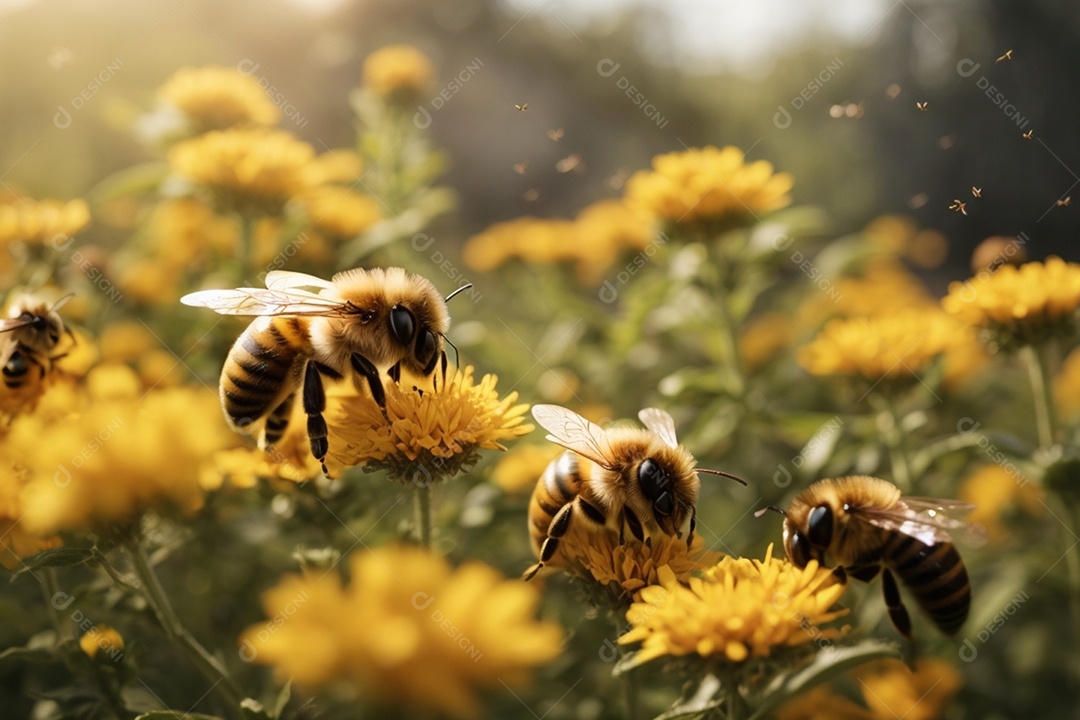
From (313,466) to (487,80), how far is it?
400 inches

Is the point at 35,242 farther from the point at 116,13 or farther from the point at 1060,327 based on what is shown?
the point at 116,13

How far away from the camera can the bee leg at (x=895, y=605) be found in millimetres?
1925

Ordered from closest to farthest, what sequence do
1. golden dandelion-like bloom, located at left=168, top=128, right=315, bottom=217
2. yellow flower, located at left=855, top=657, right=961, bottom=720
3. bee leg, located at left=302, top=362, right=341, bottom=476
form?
bee leg, located at left=302, top=362, right=341, bottom=476
yellow flower, located at left=855, top=657, right=961, bottom=720
golden dandelion-like bloom, located at left=168, top=128, right=315, bottom=217

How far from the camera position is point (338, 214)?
354 cm

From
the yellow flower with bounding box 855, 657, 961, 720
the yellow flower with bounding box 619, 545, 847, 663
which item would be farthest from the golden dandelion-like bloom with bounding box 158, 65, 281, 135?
the yellow flower with bounding box 855, 657, 961, 720

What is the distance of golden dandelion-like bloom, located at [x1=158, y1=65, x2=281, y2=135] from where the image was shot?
357 cm

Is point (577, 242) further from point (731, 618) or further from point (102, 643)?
point (731, 618)

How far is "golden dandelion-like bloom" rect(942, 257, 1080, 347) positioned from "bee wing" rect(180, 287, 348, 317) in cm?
175

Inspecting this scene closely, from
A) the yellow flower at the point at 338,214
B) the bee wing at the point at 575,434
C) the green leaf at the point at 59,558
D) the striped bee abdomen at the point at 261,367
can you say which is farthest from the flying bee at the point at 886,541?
the yellow flower at the point at 338,214

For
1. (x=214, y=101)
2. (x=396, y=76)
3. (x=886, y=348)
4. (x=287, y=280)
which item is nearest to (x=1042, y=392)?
(x=886, y=348)

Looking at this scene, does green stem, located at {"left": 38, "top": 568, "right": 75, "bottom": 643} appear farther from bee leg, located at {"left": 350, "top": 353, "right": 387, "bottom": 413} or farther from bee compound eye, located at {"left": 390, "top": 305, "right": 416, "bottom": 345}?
bee compound eye, located at {"left": 390, "top": 305, "right": 416, "bottom": 345}

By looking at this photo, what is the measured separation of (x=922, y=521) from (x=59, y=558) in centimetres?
178

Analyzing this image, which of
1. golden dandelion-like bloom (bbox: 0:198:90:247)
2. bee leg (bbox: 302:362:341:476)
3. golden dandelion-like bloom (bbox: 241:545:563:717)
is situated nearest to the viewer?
golden dandelion-like bloom (bbox: 241:545:563:717)

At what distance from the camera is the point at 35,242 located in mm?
3002
